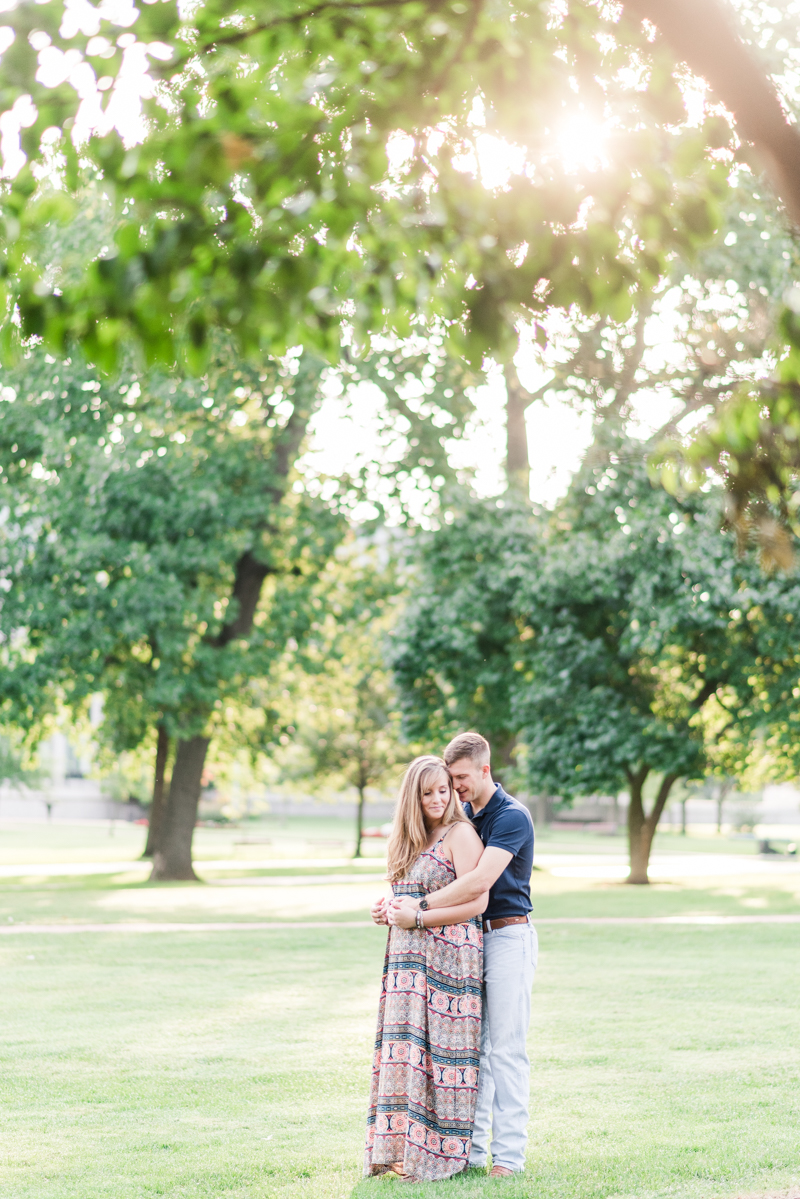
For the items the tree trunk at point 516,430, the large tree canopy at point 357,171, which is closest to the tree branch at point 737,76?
the large tree canopy at point 357,171

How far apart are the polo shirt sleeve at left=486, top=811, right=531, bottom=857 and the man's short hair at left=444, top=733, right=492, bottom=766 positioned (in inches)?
11.8

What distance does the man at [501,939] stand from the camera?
5914 millimetres

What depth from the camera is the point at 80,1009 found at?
34.9ft

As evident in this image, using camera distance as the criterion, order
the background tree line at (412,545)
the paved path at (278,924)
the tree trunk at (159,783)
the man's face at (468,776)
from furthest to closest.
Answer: the tree trunk at (159,783) < the paved path at (278,924) < the background tree line at (412,545) < the man's face at (468,776)

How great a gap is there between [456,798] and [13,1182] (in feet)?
9.20

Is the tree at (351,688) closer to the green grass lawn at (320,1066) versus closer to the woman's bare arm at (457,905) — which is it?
the green grass lawn at (320,1066)

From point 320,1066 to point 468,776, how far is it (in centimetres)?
345

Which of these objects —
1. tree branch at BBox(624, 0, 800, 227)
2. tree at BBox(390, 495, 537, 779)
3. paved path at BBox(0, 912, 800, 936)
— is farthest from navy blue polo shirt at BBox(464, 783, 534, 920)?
tree at BBox(390, 495, 537, 779)

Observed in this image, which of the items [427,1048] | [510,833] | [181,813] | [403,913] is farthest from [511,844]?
[181,813]

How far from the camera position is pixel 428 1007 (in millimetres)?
5898

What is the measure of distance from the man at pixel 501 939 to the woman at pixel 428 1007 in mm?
86

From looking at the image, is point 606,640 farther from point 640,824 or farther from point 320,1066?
point 320,1066

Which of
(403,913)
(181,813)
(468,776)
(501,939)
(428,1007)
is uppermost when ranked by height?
(468,776)

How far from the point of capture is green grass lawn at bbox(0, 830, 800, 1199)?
5977mm
